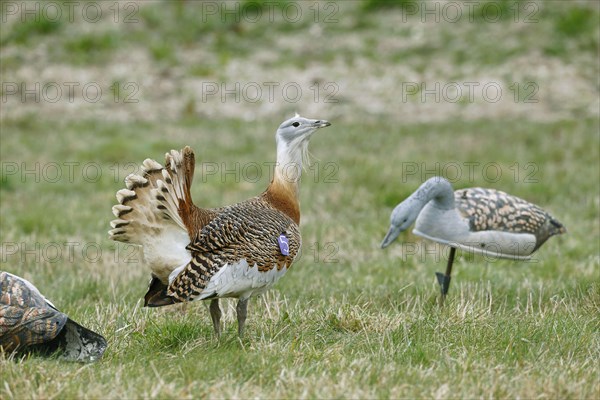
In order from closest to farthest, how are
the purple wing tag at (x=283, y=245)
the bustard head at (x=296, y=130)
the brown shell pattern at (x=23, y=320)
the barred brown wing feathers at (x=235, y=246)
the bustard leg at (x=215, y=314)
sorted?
1. the brown shell pattern at (x=23, y=320)
2. the barred brown wing feathers at (x=235, y=246)
3. the purple wing tag at (x=283, y=245)
4. the bustard leg at (x=215, y=314)
5. the bustard head at (x=296, y=130)

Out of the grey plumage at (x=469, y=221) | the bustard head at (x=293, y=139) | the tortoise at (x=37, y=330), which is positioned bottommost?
the tortoise at (x=37, y=330)

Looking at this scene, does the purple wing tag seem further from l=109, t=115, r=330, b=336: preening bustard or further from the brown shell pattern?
the brown shell pattern

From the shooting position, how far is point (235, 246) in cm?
485

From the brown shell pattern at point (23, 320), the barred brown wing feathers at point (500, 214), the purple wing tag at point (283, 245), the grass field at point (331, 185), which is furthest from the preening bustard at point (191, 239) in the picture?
the barred brown wing feathers at point (500, 214)

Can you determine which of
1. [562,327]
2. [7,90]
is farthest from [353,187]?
[7,90]

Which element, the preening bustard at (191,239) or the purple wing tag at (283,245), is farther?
the purple wing tag at (283,245)

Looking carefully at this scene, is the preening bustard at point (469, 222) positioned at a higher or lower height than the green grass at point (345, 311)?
higher

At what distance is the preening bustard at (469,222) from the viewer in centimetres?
591

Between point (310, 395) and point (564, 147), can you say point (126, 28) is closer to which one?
point (564, 147)

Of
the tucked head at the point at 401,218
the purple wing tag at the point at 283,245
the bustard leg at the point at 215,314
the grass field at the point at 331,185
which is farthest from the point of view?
the tucked head at the point at 401,218

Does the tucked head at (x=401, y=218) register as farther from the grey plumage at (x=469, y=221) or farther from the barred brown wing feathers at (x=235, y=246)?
the barred brown wing feathers at (x=235, y=246)

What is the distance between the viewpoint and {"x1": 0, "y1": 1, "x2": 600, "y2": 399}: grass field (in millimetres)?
4273

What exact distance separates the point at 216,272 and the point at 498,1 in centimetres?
1472

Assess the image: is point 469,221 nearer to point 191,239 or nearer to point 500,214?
point 500,214
